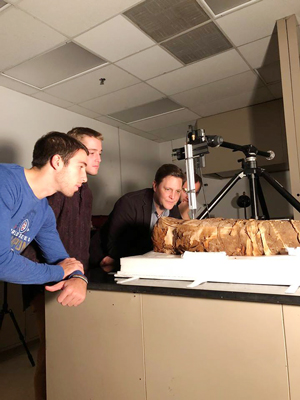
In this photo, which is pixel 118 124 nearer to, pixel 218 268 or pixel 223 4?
pixel 223 4

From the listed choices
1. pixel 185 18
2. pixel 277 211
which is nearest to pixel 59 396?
pixel 185 18

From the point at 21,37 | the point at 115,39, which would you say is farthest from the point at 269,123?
the point at 21,37

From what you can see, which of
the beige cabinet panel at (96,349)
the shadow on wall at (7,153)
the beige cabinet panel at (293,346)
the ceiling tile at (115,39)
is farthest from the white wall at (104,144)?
the beige cabinet panel at (293,346)

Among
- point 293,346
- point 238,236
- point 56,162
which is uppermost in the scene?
point 56,162

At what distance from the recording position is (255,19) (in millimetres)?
2273

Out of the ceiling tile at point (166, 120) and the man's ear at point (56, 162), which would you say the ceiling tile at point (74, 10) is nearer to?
the man's ear at point (56, 162)

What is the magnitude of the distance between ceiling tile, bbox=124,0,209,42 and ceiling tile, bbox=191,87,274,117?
146 cm

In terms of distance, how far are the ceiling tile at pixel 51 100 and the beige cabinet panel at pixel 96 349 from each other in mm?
2600

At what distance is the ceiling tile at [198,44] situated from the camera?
94.6 inches

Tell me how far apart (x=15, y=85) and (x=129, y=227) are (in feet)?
7.12

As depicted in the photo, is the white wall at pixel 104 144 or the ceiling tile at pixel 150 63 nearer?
the ceiling tile at pixel 150 63

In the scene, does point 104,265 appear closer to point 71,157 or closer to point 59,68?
point 71,157

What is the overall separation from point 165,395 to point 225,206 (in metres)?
3.75

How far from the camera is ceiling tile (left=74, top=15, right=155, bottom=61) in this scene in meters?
2.28
